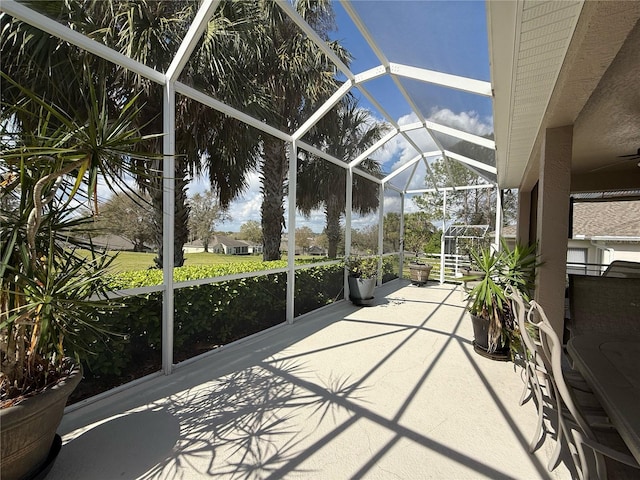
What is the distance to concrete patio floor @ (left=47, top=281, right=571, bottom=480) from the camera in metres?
1.84

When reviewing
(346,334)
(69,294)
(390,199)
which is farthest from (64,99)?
(390,199)

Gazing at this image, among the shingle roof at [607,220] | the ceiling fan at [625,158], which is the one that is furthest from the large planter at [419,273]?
the shingle roof at [607,220]

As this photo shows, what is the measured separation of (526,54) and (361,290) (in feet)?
15.3

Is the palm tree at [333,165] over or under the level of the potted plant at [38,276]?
over

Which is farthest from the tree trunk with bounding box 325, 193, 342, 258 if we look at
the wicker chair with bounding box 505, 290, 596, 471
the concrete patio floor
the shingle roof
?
the shingle roof

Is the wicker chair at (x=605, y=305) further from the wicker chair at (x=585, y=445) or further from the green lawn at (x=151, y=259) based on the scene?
the green lawn at (x=151, y=259)

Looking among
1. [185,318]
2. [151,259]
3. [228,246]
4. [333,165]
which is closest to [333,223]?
[333,165]

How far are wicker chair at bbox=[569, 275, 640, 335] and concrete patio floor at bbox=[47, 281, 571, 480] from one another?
95cm

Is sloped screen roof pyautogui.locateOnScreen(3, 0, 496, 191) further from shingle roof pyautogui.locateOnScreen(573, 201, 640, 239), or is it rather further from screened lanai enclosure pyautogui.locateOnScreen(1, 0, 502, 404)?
shingle roof pyautogui.locateOnScreen(573, 201, 640, 239)

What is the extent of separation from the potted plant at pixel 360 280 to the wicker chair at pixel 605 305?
132 inches

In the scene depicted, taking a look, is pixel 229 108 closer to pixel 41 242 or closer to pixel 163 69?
pixel 163 69

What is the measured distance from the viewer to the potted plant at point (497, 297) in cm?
343

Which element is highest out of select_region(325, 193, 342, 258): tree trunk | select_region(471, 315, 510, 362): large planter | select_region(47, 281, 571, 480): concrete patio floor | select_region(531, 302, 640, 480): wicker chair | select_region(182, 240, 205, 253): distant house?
select_region(325, 193, 342, 258): tree trunk

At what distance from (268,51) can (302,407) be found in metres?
3.80
